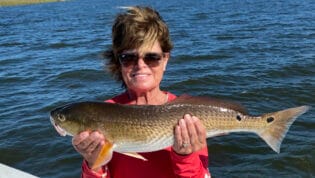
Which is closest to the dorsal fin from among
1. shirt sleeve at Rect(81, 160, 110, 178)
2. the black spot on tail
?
the black spot on tail

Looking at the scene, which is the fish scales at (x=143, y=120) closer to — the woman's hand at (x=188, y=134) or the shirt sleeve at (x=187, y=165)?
the woman's hand at (x=188, y=134)

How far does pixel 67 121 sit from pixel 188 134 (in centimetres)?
96

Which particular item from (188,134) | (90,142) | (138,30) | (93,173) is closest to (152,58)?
(138,30)

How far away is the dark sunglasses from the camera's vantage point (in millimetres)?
3910

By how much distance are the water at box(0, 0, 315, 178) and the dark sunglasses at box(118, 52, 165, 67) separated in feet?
2.62

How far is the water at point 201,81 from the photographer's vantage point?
26.0 ft

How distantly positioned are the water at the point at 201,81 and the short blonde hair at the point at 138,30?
0.62 meters

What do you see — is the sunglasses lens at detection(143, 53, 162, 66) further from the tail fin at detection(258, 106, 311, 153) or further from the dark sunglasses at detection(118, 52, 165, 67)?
the tail fin at detection(258, 106, 311, 153)

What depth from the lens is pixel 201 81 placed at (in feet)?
41.8

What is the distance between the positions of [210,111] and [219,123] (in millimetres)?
128

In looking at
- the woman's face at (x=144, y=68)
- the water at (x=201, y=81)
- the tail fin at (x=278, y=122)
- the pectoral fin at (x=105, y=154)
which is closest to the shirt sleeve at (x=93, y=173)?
the pectoral fin at (x=105, y=154)

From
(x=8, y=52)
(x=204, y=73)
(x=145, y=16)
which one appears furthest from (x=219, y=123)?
(x=8, y=52)

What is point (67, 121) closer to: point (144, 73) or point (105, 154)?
Answer: point (105, 154)

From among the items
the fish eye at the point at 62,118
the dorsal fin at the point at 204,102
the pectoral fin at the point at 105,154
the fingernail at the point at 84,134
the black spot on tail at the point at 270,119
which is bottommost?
the pectoral fin at the point at 105,154
